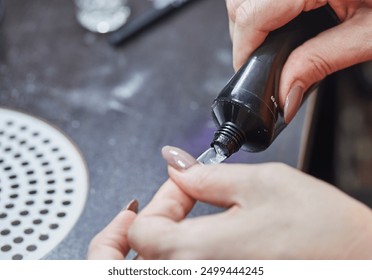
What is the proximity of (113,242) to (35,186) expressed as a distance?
8.4 inches

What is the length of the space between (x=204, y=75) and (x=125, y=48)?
14cm

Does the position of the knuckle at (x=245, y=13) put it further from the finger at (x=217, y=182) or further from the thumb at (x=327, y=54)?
the finger at (x=217, y=182)

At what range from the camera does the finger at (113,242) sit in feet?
1.75

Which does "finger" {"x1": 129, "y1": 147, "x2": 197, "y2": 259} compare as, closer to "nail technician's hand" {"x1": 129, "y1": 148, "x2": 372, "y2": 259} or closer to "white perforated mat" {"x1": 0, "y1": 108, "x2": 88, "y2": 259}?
"nail technician's hand" {"x1": 129, "y1": 148, "x2": 372, "y2": 259}

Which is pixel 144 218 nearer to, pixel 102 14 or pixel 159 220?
pixel 159 220

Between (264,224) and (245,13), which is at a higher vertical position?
(245,13)

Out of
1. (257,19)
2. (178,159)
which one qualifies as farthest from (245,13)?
(178,159)

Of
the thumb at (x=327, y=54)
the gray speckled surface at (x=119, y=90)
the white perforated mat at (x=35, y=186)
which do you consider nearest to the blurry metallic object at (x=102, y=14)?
the gray speckled surface at (x=119, y=90)

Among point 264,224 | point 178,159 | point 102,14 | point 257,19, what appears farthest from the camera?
point 102,14

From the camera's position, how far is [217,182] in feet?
1.68

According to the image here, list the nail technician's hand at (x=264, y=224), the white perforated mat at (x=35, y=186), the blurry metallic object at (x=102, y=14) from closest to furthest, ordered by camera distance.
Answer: the nail technician's hand at (x=264, y=224) → the white perforated mat at (x=35, y=186) → the blurry metallic object at (x=102, y=14)

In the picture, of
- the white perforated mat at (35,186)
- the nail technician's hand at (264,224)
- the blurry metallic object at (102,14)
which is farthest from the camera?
the blurry metallic object at (102,14)

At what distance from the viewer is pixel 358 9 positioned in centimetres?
72
